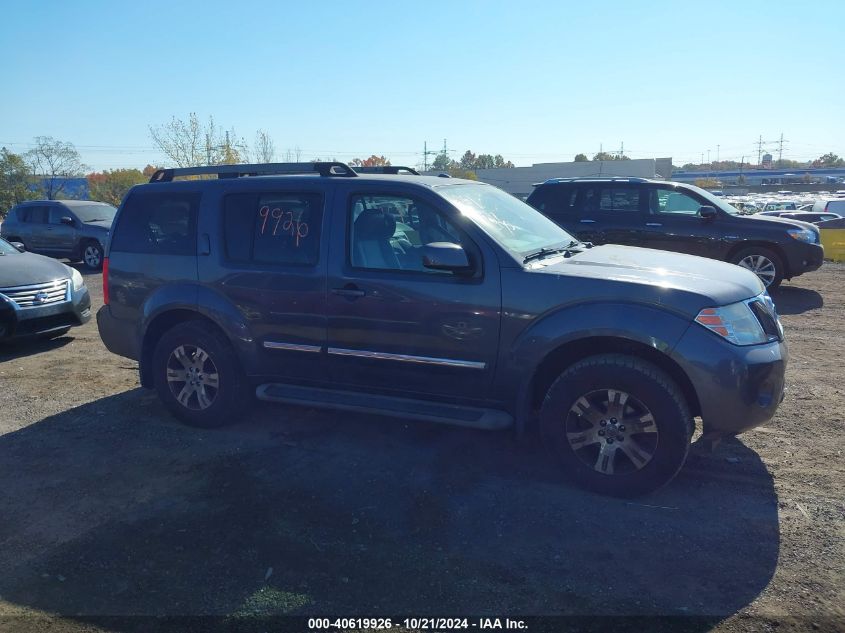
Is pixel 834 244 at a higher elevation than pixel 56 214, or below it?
below

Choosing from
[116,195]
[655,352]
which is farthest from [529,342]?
[116,195]

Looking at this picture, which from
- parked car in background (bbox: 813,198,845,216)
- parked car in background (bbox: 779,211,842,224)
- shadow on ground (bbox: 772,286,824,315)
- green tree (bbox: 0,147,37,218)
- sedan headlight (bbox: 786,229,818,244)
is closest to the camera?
shadow on ground (bbox: 772,286,824,315)

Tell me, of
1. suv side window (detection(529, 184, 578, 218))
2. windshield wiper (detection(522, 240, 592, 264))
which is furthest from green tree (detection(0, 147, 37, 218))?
windshield wiper (detection(522, 240, 592, 264))

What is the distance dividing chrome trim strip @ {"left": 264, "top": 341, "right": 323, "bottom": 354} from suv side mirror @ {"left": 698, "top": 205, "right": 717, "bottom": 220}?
7.91 meters

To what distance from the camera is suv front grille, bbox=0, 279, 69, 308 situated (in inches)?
299

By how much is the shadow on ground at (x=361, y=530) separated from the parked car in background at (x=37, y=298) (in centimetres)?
309

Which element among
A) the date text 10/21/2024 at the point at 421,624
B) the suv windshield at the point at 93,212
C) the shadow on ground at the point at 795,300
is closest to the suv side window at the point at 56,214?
the suv windshield at the point at 93,212

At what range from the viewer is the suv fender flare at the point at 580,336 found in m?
3.81

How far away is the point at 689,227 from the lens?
10.5 m

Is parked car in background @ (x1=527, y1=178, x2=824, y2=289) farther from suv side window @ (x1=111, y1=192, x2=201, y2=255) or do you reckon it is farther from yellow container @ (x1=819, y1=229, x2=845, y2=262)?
suv side window @ (x1=111, y1=192, x2=201, y2=255)

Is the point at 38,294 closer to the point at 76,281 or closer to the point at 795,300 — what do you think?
the point at 76,281

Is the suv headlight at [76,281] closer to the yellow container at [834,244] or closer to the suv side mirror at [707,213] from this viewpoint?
the suv side mirror at [707,213]

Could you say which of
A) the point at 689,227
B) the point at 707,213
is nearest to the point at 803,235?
the point at 707,213

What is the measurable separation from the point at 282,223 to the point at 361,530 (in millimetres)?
2340
